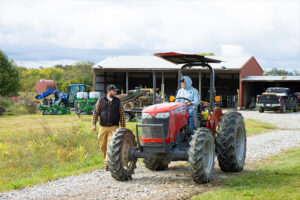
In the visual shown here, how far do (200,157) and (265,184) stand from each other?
1.39 m

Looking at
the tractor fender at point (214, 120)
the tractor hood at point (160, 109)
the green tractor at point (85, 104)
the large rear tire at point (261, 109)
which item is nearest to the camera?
the tractor hood at point (160, 109)

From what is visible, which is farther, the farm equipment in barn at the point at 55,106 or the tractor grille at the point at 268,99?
the tractor grille at the point at 268,99

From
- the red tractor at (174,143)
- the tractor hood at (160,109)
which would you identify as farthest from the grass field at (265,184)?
the tractor hood at (160,109)

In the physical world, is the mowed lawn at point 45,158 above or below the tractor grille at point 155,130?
below

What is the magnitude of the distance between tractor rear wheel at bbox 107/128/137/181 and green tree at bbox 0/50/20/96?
125ft

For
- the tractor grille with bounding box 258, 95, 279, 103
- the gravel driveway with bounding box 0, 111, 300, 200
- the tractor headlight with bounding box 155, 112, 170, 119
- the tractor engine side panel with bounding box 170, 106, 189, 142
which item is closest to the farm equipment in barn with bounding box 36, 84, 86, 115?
the tractor grille with bounding box 258, 95, 279, 103

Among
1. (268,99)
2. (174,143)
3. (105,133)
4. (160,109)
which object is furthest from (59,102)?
(160,109)

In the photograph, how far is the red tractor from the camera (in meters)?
7.09

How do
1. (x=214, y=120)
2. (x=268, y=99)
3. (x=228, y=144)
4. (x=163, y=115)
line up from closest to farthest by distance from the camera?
(x=163, y=115)
(x=228, y=144)
(x=214, y=120)
(x=268, y=99)

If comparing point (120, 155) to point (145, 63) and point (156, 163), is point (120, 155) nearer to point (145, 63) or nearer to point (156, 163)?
point (156, 163)

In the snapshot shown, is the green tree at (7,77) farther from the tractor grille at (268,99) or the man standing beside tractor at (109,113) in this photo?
the man standing beside tractor at (109,113)

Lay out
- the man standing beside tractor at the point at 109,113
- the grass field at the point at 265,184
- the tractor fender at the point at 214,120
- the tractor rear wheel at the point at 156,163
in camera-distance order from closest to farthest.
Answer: the grass field at the point at 265,184 → the tractor fender at the point at 214,120 → the tractor rear wheel at the point at 156,163 → the man standing beside tractor at the point at 109,113

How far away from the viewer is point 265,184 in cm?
725

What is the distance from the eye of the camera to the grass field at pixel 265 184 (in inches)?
252
